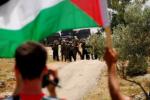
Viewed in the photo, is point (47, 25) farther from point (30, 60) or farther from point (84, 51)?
point (84, 51)

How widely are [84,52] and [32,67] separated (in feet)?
116

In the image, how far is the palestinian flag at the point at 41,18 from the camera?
16.6 feet

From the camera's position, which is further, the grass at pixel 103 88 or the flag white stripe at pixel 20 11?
the grass at pixel 103 88

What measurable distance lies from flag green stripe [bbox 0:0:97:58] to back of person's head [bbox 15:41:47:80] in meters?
1.59

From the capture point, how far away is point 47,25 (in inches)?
211

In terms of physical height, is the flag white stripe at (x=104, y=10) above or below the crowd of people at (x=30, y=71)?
above

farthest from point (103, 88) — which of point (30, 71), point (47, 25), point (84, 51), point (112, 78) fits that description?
point (30, 71)

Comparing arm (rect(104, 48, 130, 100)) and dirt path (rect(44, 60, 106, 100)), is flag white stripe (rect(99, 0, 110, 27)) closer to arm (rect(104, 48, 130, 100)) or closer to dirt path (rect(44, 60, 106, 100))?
arm (rect(104, 48, 130, 100))

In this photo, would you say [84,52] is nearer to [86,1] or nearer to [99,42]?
[99,42]

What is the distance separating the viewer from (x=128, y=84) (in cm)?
2634

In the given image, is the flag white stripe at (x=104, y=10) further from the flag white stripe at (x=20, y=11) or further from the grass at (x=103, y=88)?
the grass at (x=103, y=88)

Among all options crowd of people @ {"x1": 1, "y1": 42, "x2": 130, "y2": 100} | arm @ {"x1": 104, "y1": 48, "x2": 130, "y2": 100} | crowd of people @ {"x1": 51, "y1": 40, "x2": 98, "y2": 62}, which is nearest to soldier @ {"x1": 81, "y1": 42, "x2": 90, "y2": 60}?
crowd of people @ {"x1": 51, "y1": 40, "x2": 98, "y2": 62}

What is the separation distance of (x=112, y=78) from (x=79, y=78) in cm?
2223

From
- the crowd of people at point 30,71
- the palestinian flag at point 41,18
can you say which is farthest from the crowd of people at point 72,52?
the crowd of people at point 30,71
